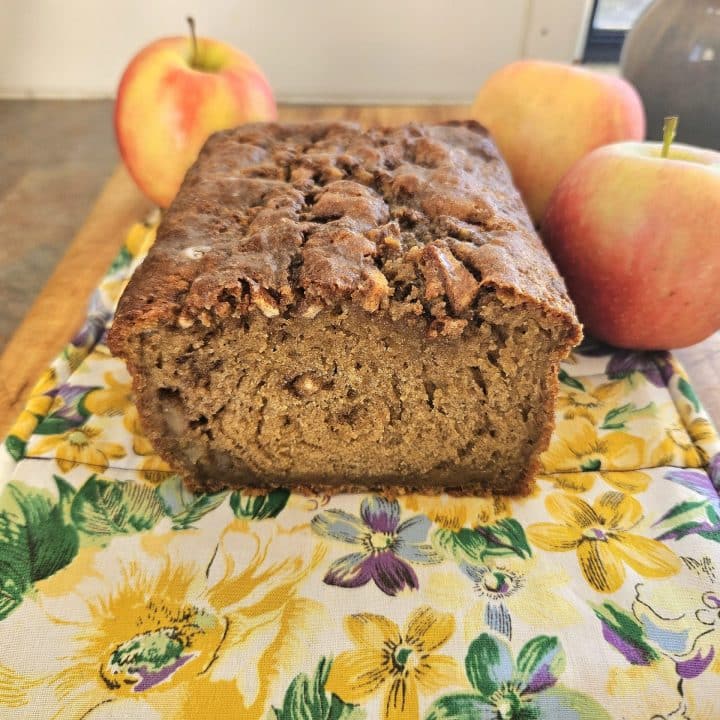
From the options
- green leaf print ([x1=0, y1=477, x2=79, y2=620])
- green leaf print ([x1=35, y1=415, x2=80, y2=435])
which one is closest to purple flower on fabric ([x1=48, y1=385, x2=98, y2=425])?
green leaf print ([x1=35, y1=415, x2=80, y2=435])

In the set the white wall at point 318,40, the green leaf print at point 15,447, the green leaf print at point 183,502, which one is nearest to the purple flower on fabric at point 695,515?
the green leaf print at point 183,502

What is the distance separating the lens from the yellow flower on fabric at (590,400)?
1.11m

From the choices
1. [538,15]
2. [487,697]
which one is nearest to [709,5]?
[538,15]

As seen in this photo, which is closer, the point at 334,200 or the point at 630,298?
the point at 334,200

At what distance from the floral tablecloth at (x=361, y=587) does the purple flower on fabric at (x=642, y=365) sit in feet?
0.23

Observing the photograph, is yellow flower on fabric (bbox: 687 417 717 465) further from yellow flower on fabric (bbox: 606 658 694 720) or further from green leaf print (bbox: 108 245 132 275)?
green leaf print (bbox: 108 245 132 275)

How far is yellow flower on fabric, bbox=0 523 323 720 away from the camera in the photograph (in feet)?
2.50

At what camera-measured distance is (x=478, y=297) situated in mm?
836

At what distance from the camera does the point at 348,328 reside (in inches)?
33.8

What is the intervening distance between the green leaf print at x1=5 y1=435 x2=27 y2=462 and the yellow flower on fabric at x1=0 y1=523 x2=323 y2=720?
0.21 meters

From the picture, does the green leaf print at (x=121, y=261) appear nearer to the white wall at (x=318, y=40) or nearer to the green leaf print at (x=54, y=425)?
the green leaf print at (x=54, y=425)

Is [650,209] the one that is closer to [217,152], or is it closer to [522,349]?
[522,349]

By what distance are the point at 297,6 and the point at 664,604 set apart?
1.88m

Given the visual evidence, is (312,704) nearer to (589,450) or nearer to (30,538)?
(30,538)
